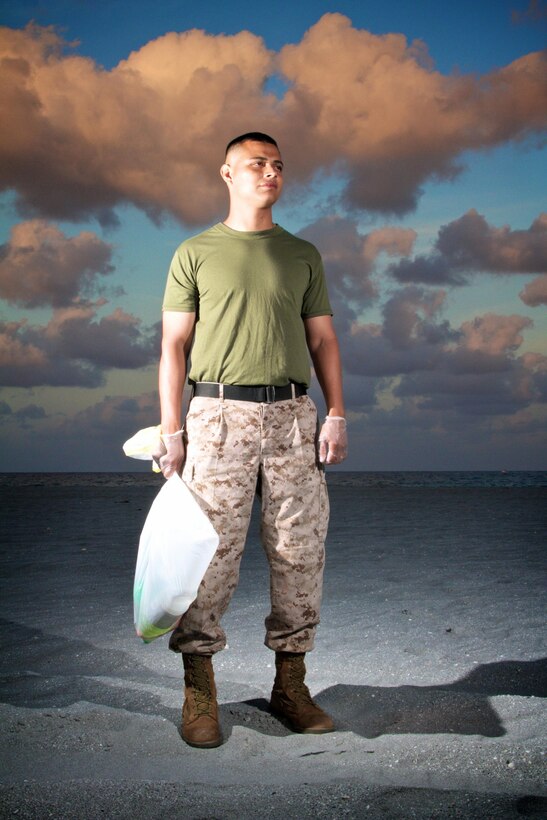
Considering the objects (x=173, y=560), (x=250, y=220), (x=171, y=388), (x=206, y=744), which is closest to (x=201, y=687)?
(x=206, y=744)

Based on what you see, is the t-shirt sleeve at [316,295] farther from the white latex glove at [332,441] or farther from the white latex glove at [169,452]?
the white latex glove at [169,452]

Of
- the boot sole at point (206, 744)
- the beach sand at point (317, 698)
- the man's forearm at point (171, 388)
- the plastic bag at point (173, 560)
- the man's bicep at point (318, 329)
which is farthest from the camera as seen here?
the man's bicep at point (318, 329)

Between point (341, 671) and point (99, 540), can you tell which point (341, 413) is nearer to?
point (341, 671)

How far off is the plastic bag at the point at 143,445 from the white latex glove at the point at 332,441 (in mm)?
709

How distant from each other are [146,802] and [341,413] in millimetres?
1729

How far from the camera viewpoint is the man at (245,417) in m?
3.18

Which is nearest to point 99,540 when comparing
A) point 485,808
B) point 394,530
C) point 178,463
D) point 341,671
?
point 394,530

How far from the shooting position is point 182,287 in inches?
130

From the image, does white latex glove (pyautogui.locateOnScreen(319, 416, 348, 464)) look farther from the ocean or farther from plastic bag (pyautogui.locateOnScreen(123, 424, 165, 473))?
the ocean

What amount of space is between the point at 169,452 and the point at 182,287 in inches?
28.6

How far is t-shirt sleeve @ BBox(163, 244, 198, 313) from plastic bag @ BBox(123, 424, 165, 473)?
1.83 ft

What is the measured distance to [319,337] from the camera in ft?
11.5

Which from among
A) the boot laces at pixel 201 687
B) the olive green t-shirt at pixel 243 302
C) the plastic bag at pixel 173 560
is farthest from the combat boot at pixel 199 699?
the olive green t-shirt at pixel 243 302

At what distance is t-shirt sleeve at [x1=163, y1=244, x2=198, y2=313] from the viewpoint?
329 centimetres
